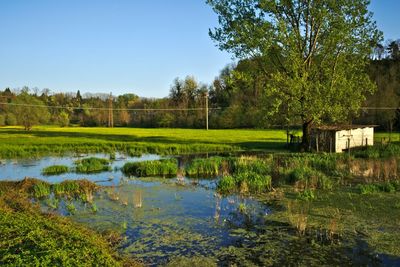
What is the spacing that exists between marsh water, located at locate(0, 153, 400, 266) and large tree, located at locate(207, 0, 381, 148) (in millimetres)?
15639

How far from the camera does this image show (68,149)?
4306 centimetres

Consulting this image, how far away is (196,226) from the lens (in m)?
14.0

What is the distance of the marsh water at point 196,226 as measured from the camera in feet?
35.9

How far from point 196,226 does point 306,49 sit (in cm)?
2763

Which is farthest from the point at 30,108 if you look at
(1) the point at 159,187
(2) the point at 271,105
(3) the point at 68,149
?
(1) the point at 159,187

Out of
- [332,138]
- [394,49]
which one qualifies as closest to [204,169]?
[332,138]

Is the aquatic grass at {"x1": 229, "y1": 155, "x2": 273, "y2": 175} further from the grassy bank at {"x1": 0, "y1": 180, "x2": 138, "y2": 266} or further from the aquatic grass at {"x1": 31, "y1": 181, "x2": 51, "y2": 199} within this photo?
the grassy bank at {"x1": 0, "y1": 180, "x2": 138, "y2": 266}

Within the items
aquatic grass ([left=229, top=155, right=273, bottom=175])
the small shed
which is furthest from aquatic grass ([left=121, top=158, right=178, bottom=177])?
the small shed

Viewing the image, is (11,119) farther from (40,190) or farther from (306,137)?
(40,190)

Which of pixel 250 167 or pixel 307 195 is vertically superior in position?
pixel 250 167

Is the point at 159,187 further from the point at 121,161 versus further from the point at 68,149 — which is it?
the point at 68,149

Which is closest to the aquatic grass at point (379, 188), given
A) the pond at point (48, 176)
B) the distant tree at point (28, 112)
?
the pond at point (48, 176)

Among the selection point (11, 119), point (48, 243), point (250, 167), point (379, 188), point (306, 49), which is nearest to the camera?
point (48, 243)

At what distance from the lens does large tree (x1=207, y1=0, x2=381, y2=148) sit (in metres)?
34.2
